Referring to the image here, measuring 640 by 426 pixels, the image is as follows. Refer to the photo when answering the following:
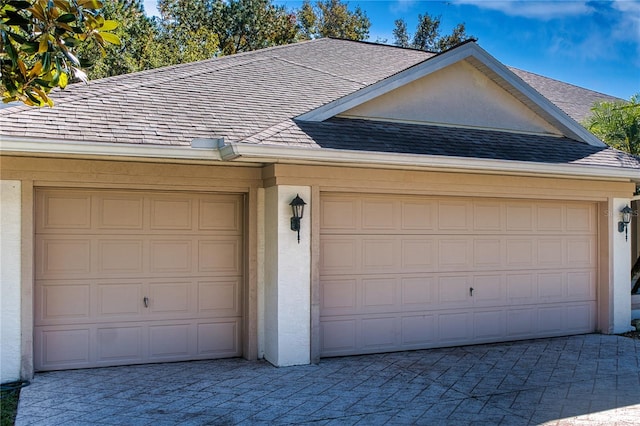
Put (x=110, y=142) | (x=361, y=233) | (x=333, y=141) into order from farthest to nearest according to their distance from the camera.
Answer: (x=361, y=233) → (x=333, y=141) → (x=110, y=142)

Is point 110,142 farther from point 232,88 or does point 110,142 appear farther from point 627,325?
point 627,325

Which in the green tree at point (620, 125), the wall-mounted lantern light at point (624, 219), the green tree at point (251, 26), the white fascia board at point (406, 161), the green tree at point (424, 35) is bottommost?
the wall-mounted lantern light at point (624, 219)

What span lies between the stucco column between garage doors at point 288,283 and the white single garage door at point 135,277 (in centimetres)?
70

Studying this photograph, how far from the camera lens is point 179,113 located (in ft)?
27.0

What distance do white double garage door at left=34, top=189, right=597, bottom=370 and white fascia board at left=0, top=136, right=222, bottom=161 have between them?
1024 millimetres

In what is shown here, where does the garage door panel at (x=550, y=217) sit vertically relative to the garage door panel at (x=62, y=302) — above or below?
above

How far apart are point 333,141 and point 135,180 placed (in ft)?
8.28

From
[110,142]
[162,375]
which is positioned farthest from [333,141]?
[162,375]

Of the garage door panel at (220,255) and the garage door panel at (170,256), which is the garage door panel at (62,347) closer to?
the garage door panel at (170,256)

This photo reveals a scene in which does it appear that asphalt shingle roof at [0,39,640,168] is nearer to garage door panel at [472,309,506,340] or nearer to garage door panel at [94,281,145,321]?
garage door panel at [94,281,145,321]

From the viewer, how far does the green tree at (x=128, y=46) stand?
932 inches

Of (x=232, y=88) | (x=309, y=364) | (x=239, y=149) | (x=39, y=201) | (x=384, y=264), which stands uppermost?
(x=232, y=88)

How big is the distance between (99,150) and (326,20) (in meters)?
25.4

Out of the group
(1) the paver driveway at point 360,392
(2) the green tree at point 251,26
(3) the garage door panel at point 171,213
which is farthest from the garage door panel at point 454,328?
(2) the green tree at point 251,26
